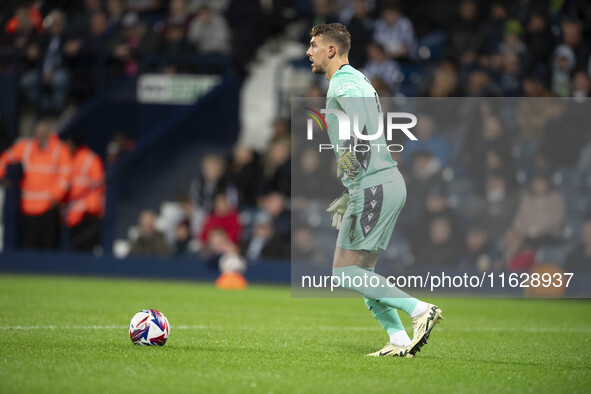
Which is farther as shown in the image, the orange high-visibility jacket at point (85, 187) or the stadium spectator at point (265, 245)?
the orange high-visibility jacket at point (85, 187)

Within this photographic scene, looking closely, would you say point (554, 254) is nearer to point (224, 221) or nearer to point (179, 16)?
point (224, 221)

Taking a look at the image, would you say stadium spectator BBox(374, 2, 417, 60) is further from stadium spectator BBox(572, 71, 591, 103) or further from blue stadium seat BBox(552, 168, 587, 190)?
blue stadium seat BBox(552, 168, 587, 190)

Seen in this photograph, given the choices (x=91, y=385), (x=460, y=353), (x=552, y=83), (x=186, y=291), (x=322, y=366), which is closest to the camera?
(x=91, y=385)

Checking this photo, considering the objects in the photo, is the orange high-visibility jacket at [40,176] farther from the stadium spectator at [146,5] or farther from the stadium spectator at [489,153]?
the stadium spectator at [489,153]

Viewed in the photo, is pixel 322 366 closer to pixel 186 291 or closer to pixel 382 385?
pixel 382 385

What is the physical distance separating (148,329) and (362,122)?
2.14 meters

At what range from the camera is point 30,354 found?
20.7 ft

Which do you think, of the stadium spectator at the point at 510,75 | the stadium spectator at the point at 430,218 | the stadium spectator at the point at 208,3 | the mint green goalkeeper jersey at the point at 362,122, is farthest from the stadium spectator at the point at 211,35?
the mint green goalkeeper jersey at the point at 362,122

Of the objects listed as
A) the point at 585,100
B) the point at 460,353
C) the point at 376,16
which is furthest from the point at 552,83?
the point at 460,353

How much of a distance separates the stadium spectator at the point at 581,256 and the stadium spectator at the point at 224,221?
5295mm

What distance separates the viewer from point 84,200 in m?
17.4

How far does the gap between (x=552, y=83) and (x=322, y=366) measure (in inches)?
447

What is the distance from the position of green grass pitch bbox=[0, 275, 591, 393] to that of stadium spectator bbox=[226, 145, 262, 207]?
4.19 metres

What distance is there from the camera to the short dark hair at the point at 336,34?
6973mm
